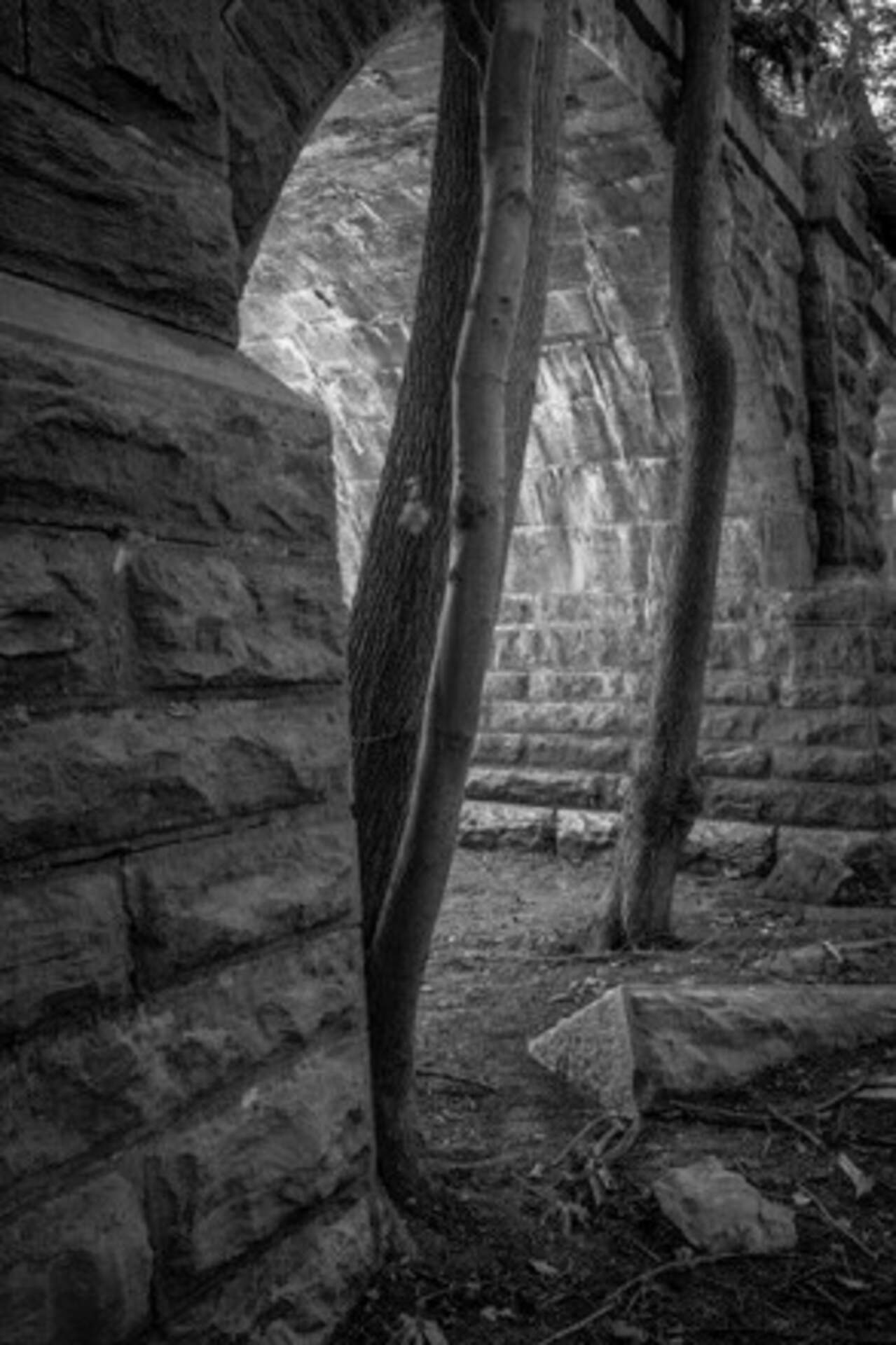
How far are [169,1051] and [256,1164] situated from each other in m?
0.26

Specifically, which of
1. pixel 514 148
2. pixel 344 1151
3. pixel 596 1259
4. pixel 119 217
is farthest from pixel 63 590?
pixel 596 1259

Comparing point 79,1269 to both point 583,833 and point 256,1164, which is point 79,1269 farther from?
point 583,833

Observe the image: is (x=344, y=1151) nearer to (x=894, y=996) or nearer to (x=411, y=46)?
(x=894, y=996)

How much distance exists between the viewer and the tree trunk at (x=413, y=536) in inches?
96.0

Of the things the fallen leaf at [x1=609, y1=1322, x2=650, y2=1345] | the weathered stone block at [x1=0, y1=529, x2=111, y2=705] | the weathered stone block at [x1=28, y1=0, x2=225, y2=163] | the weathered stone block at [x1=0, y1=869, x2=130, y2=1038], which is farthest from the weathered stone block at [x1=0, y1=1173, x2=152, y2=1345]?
the weathered stone block at [x1=28, y1=0, x2=225, y2=163]

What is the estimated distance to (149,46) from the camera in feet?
5.46

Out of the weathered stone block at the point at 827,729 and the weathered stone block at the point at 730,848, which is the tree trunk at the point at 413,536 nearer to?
the weathered stone block at the point at 730,848

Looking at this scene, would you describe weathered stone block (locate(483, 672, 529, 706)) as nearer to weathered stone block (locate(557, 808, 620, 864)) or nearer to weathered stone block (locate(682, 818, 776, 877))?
weathered stone block (locate(557, 808, 620, 864))

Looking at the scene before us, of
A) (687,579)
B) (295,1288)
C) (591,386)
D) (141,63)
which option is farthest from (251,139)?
(591,386)

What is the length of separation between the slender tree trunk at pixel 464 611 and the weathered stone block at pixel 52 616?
2.73 feet

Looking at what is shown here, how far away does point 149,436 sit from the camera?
1565 millimetres

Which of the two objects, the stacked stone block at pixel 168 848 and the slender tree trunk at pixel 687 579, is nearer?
the stacked stone block at pixel 168 848

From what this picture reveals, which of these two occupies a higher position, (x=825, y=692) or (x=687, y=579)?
(x=687, y=579)

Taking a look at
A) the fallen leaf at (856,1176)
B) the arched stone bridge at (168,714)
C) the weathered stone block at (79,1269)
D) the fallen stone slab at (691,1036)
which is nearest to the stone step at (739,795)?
the fallen stone slab at (691,1036)
